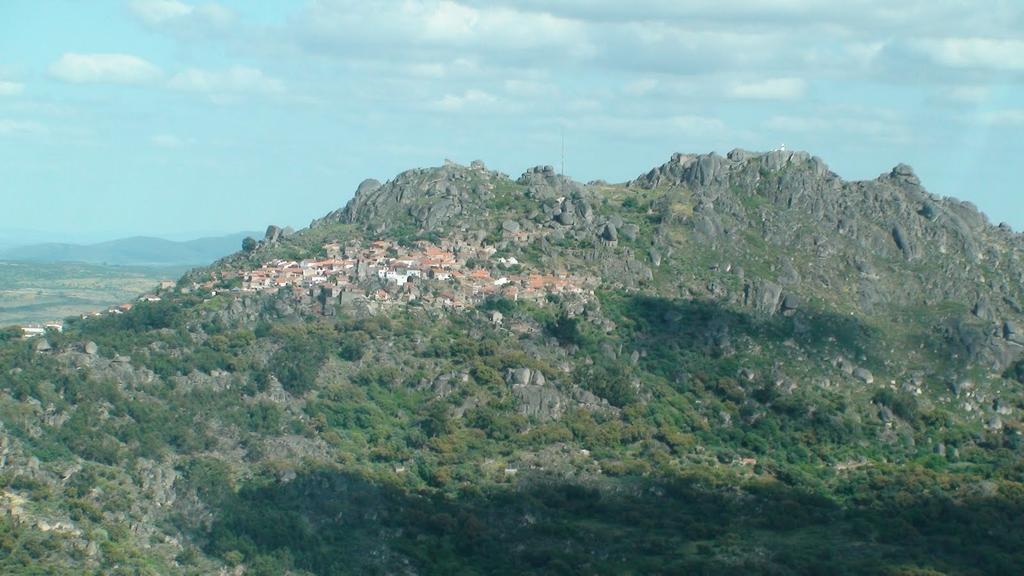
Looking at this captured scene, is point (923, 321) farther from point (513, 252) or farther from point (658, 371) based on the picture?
point (513, 252)

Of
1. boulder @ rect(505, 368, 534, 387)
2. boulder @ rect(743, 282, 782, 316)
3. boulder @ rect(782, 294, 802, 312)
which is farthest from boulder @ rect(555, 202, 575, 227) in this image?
boulder @ rect(505, 368, 534, 387)

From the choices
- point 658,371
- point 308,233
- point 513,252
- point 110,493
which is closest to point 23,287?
point 308,233

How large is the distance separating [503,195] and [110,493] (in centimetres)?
4407

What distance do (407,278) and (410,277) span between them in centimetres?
18

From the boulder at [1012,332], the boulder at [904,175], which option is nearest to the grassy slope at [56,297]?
the boulder at [904,175]

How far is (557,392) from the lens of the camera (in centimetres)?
7631

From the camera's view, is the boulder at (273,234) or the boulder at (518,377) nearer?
the boulder at (518,377)

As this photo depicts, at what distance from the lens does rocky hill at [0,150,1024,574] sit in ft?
192

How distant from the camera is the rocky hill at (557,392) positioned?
2306 inches

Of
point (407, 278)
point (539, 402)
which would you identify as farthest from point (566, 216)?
point (539, 402)

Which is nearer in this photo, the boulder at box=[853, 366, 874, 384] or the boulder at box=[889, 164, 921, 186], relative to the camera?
the boulder at box=[853, 366, 874, 384]

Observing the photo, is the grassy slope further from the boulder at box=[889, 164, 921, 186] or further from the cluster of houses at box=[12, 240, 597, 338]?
the boulder at box=[889, 164, 921, 186]

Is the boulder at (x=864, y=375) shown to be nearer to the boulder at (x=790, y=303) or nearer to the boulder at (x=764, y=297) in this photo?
the boulder at (x=790, y=303)

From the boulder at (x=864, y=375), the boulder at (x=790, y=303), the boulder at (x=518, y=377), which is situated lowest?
the boulder at (x=864, y=375)
